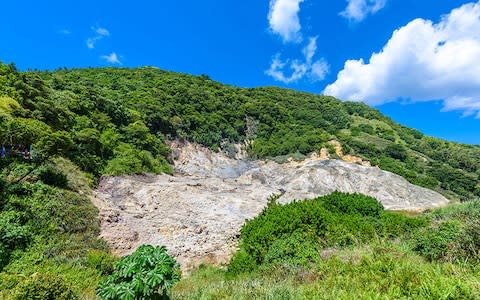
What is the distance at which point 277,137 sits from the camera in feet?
195

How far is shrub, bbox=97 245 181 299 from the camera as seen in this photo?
15.8 feet

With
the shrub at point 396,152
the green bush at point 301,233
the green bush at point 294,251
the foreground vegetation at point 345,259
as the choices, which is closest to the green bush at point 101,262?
the foreground vegetation at point 345,259

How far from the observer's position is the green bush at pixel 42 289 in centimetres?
597

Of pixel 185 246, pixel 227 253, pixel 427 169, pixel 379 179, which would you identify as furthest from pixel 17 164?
pixel 427 169

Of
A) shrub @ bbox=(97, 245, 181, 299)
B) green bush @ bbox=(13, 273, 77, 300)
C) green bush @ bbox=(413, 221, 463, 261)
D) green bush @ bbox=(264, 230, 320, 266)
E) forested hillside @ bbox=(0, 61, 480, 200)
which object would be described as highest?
forested hillside @ bbox=(0, 61, 480, 200)

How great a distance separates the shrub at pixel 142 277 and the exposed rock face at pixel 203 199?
10.4 meters

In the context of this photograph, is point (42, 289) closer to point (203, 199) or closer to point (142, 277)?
point (142, 277)

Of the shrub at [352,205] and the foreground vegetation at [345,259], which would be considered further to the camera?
the shrub at [352,205]

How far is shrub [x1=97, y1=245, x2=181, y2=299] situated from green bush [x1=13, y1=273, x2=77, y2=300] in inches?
64.1

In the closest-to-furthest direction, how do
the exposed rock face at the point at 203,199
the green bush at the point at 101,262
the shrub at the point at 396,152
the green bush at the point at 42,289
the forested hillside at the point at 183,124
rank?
the green bush at the point at 42,289, the green bush at the point at 101,262, the exposed rock face at the point at 203,199, the forested hillside at the point at 183,124, the shrub at the point at 396,152

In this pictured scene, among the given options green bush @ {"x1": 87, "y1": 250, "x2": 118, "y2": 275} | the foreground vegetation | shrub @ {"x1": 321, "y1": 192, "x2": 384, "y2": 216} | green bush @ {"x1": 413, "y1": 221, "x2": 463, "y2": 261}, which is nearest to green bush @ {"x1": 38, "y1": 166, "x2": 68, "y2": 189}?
green bush @ {"x1": 87, "y1": 250, "x2": 118, "y2": 275}

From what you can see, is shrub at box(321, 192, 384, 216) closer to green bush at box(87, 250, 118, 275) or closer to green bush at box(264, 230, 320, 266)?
green bush at box(264, 230, 320, 266)

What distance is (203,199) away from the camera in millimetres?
24797

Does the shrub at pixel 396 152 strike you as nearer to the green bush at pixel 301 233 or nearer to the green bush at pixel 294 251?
the green bush at pixel 301 233
